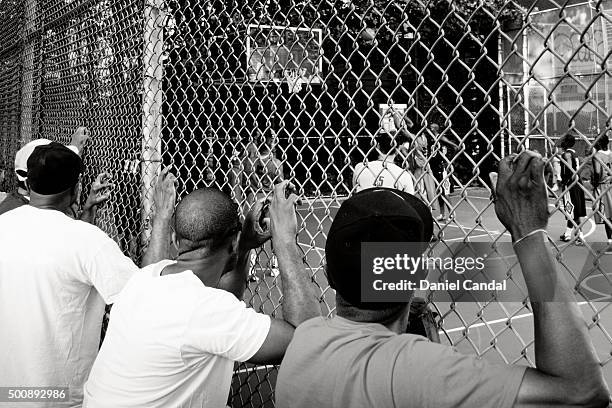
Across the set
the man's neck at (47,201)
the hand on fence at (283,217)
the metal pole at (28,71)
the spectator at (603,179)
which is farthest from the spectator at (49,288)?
the metal pole at (28,71)

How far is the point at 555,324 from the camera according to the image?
3.65 ft

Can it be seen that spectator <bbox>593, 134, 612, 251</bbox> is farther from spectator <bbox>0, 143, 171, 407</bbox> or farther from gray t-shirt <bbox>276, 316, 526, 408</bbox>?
spectator <bbox>0, 143, 171, 407</bbox>

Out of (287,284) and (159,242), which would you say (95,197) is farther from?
(287,284)

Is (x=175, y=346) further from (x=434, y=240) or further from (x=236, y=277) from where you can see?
(x=434, y=240)

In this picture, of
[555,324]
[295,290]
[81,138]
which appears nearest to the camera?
[555,324]

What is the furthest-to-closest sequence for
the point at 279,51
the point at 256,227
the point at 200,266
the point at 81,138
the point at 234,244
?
the point at 81,138, the point at 279,51, the point at 256,227, the point at 234,244, the point at 200,266

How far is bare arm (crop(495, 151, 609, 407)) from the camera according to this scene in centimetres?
107

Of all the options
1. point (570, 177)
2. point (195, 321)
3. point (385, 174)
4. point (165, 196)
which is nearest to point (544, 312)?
point (570, 177)

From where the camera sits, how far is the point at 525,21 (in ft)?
4.79

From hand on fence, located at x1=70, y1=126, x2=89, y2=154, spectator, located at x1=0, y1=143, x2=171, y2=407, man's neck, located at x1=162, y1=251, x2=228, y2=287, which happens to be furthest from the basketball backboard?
hand on fence, located at x1=70, y1=126, x2=89, y2=154

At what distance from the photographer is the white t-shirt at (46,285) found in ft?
7.97

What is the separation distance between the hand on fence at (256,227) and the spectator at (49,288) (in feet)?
1.85

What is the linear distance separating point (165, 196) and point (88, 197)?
93 centimetres

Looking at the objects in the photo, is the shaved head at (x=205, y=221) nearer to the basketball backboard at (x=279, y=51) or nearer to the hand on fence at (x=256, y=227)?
the hand on fence at (x=256, y=227)
